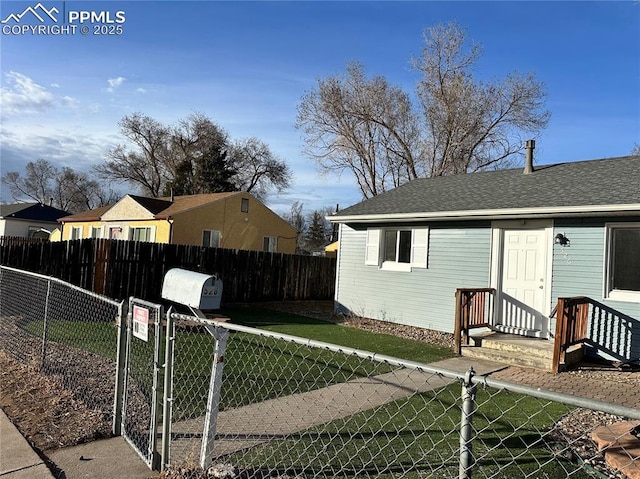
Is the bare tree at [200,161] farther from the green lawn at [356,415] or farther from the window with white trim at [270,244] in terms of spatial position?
the green lawn at [356,415]

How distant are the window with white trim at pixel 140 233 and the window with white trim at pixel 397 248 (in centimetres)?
1424

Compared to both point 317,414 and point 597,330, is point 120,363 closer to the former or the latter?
point 317,414

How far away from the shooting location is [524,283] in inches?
376

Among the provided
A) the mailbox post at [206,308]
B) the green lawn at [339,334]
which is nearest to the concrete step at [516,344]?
the green lawn at [339,334]

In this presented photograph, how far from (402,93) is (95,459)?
28.1 m

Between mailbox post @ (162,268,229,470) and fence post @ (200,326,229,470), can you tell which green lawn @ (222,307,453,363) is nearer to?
mailbox post @ (162,268,229,470)

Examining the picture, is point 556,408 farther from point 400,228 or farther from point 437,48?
point 437,48

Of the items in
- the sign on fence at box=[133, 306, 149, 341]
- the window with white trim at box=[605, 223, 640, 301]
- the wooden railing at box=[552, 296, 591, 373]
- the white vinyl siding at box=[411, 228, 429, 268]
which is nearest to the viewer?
the sign on fence at box=[133, 306, 149, 341]

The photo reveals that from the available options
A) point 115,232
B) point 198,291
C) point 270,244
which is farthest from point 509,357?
point 115,232

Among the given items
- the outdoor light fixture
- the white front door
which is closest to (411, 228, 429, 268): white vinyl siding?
the white front door

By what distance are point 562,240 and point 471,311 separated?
216cm

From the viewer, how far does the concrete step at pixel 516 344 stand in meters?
7.93

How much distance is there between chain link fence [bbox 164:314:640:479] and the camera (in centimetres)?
323

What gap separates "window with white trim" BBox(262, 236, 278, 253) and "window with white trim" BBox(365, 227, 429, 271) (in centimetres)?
1413
